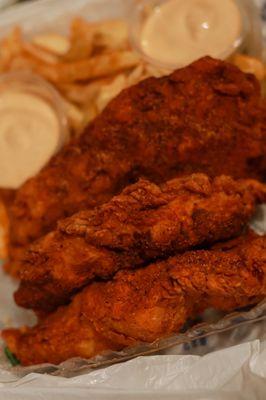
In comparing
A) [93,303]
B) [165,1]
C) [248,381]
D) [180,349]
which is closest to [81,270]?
→ [93,303]

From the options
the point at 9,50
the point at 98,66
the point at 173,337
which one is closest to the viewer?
the point at 173,337

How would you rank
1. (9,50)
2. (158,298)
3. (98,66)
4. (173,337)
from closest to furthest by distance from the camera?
(158,298), (173,337), (98,66), (9,50)

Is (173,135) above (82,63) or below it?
above

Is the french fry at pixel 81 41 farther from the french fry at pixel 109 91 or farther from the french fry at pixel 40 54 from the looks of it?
the french fry at pixel 109 91

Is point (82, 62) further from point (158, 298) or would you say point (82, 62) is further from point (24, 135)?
point (158, 298)

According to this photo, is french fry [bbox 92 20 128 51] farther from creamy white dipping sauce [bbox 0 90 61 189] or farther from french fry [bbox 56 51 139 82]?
creamy white dipping sauce [bbox 0 90 61 189]

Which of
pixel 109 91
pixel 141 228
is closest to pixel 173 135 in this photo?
pixel 141 228

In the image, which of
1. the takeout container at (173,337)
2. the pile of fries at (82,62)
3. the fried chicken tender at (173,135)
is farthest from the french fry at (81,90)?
the takeout container at (173,337)

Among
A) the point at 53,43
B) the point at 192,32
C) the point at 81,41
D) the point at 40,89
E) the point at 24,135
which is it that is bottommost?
the point at 24,135
